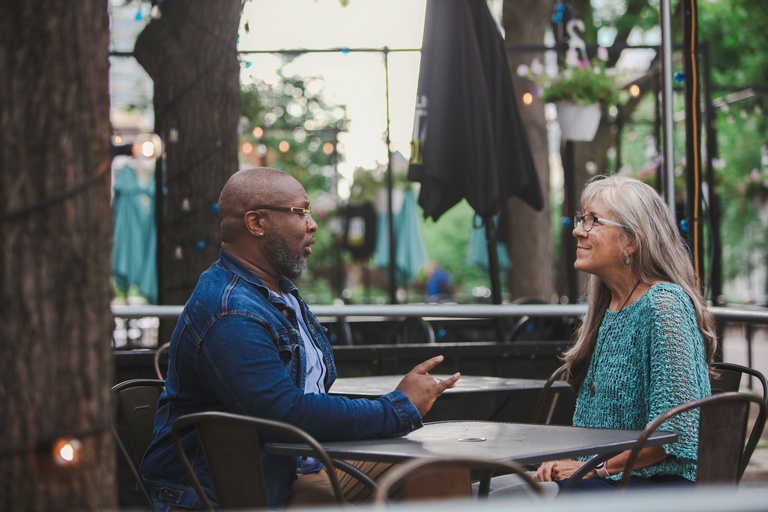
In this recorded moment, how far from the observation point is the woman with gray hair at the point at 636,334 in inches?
127

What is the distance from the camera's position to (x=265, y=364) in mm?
2924

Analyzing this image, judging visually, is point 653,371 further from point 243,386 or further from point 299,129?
point 299,129

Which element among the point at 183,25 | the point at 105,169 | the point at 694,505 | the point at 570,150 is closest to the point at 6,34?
the point at 105,169

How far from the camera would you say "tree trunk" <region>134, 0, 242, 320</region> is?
6.04m

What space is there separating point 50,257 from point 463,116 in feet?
15.5

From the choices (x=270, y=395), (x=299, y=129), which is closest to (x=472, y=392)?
(x=270, y=395)

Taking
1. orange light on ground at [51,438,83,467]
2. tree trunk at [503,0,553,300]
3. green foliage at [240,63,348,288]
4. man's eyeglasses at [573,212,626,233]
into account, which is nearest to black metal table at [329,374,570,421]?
man's eyeglasses at [573,212,626,233]

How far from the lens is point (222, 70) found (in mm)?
6090

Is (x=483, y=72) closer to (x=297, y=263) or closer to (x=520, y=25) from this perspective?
(x=297, y=263)

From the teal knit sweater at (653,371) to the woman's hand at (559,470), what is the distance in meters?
0.14

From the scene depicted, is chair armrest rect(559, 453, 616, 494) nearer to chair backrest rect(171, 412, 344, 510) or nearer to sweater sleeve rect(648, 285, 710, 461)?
sweater sleeve rect(648, 285, 710, 461)

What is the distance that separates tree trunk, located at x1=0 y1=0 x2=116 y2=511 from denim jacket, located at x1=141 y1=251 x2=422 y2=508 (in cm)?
94

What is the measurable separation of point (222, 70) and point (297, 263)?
9.70ft

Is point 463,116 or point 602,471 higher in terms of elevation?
point 463,116
